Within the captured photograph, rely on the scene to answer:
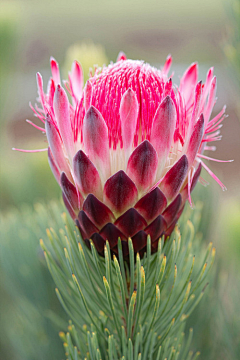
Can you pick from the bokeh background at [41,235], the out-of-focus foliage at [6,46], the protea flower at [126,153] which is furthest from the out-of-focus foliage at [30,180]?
the protea flower at [126,153]

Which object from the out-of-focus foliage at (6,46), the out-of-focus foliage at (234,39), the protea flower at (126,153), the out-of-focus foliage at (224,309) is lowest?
the out-of-focus foliage at (224,309)

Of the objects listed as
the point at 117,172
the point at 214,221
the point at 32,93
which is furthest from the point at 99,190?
the point at 32,93

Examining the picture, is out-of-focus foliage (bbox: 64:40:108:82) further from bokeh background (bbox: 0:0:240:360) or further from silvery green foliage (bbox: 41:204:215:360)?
silvery green foliage (bbox: 41:204:215:360)

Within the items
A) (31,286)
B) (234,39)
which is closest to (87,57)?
(234,39)

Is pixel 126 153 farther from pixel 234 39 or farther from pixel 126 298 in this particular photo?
pixel 234 39

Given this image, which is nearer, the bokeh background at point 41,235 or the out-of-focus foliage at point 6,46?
the bokeh background at point 41,235

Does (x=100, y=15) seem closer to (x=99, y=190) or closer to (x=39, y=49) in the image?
(x=39, y=49)

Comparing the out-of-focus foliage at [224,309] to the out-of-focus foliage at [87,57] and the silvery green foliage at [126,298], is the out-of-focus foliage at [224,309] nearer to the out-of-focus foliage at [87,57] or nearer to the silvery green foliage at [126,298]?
the silvery green foliage at [126,298]

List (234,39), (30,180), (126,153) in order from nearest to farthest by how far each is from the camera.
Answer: (126,153) → (234,39) → (30,180)
